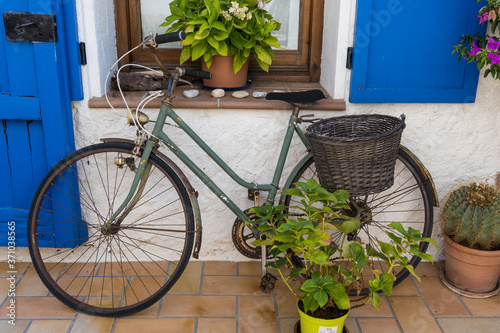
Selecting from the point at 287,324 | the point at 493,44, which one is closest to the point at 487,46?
the point at 493,44

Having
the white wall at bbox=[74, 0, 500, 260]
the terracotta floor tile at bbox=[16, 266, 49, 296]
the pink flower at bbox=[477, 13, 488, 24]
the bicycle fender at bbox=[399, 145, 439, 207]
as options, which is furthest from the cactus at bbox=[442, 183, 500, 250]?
the terracotta floor tile at bbox=[16, 266, 49, 296]

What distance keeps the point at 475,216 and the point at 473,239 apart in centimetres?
15

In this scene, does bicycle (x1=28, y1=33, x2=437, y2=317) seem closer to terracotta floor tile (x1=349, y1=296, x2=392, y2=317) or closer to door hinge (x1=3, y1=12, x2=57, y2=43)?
terracotta floor tile (x1=349, y1=296, x2=392, y2=317)

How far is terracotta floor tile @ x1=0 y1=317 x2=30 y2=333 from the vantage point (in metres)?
2.65

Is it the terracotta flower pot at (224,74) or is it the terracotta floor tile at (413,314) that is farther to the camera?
the terracotta flower pot at (224,74)

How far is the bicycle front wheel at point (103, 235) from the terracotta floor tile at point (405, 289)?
1302mm

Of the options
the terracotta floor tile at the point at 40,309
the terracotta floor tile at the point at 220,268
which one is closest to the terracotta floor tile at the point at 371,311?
the terracotta floor tile at the point at 220,268

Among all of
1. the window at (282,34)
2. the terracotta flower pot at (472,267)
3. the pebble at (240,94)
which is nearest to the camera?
the terracotta flower pot at (472,267)

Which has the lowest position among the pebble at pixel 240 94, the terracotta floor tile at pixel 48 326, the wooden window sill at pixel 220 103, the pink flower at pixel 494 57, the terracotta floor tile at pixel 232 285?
the terracotta floor tile at pixel 48 326

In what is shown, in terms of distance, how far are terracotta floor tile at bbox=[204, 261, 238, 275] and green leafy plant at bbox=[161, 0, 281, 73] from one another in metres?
1.24

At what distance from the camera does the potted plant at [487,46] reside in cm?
261

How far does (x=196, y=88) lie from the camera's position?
10.7 ft

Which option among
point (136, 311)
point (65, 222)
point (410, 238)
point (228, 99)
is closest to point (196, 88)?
point (228, 99)

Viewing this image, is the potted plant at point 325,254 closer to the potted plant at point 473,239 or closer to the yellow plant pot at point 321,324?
the yellow plant pot at point 321,324
